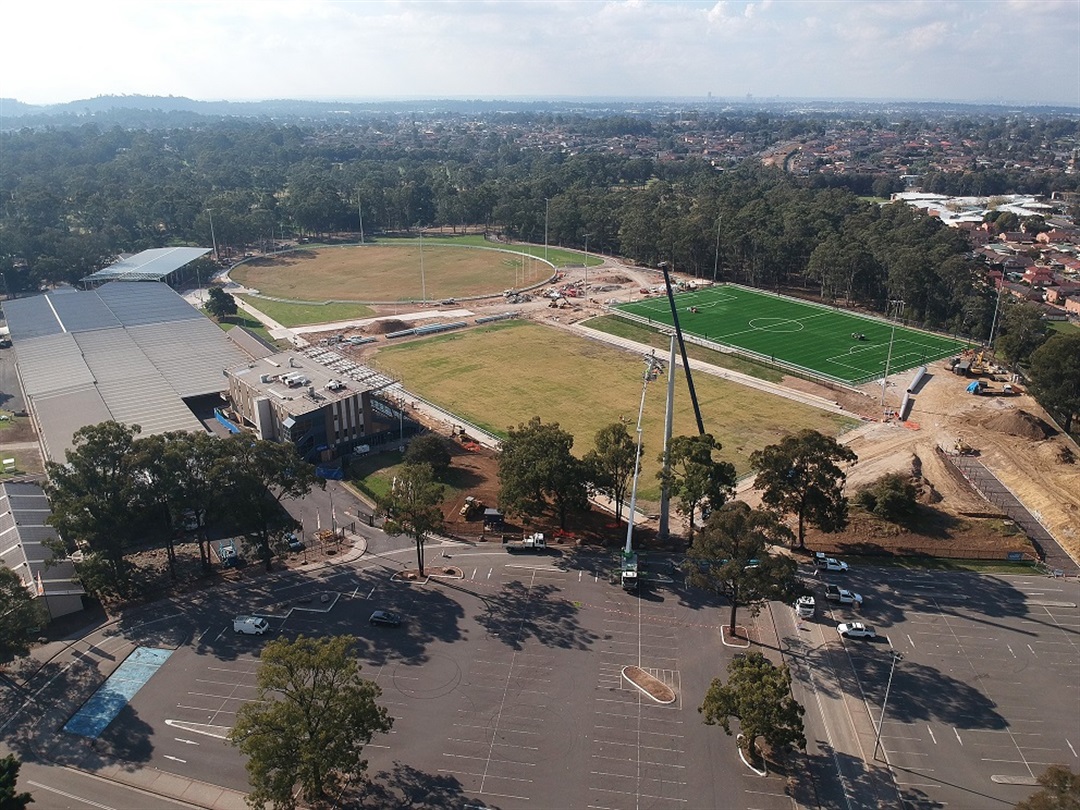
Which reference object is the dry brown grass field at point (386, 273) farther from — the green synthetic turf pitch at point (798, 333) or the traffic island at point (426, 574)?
the traffic island at point (426, 574)

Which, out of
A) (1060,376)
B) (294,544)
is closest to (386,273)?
(294,544)

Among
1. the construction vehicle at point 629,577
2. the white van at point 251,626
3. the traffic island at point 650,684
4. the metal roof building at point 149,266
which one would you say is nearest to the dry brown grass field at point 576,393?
the construction vehicle at point 629,577

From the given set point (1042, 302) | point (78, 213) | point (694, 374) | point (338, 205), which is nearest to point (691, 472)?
point (694, 374)

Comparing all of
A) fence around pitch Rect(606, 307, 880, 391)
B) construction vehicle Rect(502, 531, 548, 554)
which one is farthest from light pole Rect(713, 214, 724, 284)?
construction vehicle Rect(502, 531, 548, 554)

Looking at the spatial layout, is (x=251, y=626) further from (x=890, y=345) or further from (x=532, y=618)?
(x=890, y=345)

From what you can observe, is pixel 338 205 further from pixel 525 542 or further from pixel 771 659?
pixel 771 659

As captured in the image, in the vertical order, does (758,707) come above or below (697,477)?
below

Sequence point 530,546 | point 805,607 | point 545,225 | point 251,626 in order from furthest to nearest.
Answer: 1. point 545,225
2. point 530,546
3. point 805,607
4. point 251,626

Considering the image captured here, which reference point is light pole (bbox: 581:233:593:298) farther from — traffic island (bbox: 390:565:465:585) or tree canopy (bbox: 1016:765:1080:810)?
tree canopy (bbox: 1016:765:1080:810)
